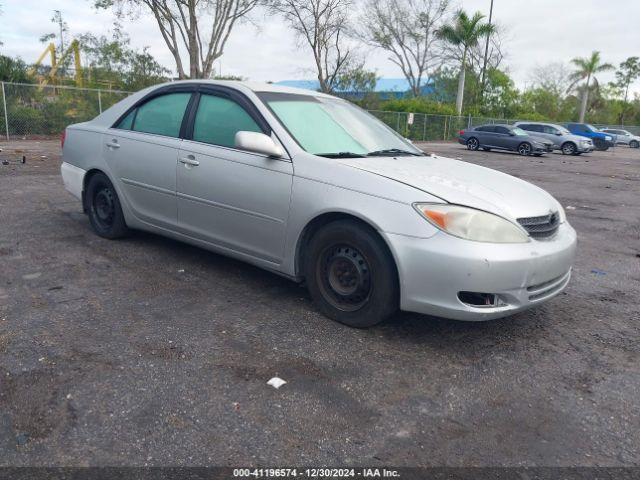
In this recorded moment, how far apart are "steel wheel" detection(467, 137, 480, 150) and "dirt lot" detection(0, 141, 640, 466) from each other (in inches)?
884

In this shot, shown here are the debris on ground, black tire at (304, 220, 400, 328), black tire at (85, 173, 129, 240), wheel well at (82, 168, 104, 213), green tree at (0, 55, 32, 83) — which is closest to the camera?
the debris on ground

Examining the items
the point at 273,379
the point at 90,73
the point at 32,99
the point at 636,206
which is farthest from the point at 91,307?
the point at 90,73

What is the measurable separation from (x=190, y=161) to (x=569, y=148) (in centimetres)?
2688

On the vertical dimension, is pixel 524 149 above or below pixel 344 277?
above

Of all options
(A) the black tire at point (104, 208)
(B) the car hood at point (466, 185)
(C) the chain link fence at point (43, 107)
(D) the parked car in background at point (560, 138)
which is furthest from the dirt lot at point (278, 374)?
(D) the parked car in background at point (560, 138)

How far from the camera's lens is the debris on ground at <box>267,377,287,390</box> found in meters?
2.74

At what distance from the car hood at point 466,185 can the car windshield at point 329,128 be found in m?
0.21

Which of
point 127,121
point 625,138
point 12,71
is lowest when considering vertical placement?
point 127,121

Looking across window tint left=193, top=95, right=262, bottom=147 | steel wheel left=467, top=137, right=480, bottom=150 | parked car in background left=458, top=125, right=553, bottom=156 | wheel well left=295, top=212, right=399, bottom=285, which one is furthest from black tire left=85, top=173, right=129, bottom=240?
steel wheel left=467, top=137, right=480, bottom=150

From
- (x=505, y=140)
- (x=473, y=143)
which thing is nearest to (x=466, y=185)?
(x=505, y=140)

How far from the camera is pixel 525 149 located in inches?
953

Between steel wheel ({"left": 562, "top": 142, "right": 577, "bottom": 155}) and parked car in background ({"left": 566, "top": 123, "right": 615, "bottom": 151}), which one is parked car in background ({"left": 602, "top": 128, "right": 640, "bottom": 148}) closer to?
parked car in background ({"left": 566, "top": 123, "right": 615, "bottom": 151})

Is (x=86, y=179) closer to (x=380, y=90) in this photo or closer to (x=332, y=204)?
(x=332, y=204)

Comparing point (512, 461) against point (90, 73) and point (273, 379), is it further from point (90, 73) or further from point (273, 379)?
point (90, 73)
